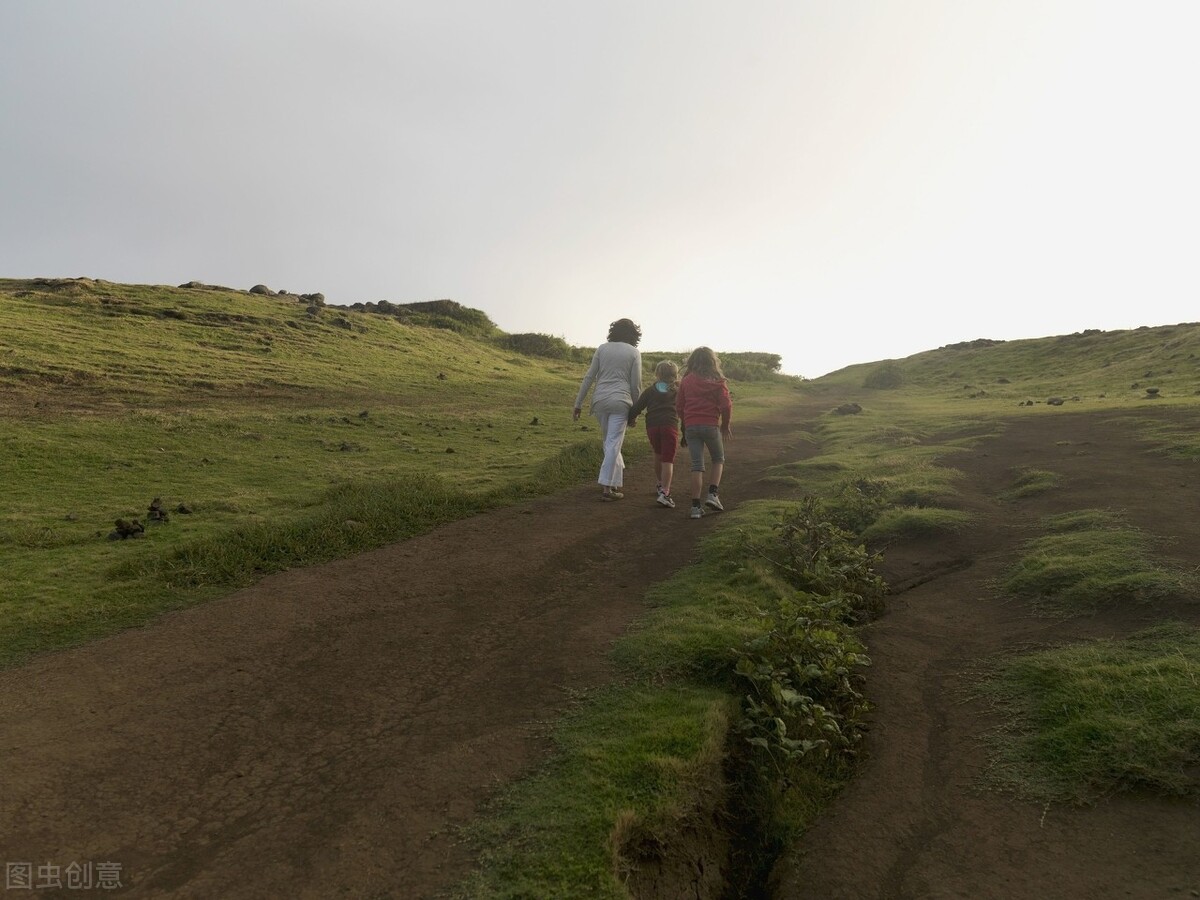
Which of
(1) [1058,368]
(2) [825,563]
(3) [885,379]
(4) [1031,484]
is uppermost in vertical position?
(1) [1058,368]

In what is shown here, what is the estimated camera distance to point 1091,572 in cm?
557

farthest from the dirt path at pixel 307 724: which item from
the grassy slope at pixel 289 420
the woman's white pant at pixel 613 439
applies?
the woman's white pant at pixel 613 439

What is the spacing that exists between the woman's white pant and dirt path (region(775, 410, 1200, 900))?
432 centimetres

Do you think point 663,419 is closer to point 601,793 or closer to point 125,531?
point 125,531

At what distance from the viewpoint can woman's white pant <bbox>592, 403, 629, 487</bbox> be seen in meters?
10.4

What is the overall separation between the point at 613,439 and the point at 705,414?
1443mm

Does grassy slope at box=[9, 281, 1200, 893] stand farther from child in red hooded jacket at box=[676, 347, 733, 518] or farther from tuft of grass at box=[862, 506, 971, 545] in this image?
child in red hooded jacket at box=[676, 347, 733, 518]

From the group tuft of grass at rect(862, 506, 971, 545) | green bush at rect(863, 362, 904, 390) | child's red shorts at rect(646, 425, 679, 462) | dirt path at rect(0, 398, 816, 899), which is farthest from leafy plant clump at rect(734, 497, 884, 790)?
green bush at rect(863, 362, 904, 390)

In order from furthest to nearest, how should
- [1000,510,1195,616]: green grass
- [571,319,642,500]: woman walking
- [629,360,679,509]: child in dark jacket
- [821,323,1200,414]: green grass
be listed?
[821,323,1200,414]: green grass → [571,319,642,500]: woman walking → [629,360,679,509]: child in dark jacket → [1000,510,1195,616]: green grass

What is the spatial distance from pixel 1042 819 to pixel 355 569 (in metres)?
5.85

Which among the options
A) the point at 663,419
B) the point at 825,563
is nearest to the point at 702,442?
the point at 663,419

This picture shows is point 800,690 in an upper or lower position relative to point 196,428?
lower

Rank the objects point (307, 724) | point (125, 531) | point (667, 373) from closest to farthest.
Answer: point (307, 724) < point (125, 531) < point (667, 373)

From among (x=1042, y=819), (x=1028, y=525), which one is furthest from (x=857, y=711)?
(x=1028, y=525)
